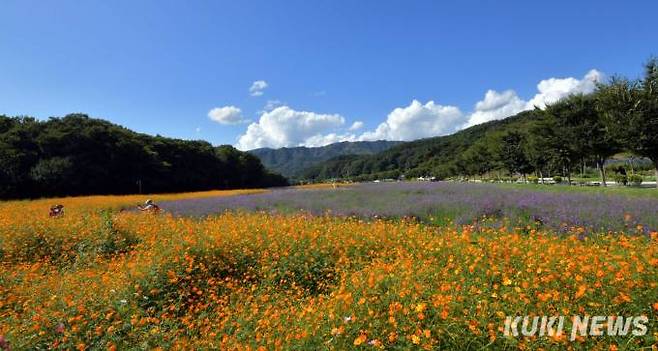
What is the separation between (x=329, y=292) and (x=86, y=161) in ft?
135

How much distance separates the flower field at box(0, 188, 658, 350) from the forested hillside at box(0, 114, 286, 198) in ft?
103

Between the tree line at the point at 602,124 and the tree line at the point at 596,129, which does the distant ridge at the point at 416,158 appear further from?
the tree line at the point at 602,124

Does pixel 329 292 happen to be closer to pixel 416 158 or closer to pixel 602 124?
pixel 602 124

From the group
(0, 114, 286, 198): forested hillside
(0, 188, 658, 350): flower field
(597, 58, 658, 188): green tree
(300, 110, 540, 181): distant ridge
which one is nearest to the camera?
(0, 188, 658, 350): flower field

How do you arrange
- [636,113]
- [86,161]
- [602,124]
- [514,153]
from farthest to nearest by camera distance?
1. [514,153]
2. [86,161]
3. [602,124]
4. [636,113]

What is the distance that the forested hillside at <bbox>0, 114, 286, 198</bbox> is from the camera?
32219mm

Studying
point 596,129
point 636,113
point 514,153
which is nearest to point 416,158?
point 514,153

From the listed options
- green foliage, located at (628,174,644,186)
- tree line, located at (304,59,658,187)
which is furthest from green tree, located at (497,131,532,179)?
green foliage, located at (628,174,644,186)

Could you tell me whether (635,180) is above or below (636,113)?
below

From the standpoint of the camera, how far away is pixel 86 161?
37406 millimetres

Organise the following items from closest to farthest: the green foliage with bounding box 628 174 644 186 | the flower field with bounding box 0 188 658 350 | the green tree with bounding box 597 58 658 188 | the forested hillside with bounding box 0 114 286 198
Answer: the flower field with bounding box 0 188 658 350, the green tree with bounding box 597 58 658 188, the green foliage with bounding box 628 174 644 186, the forested hillside with bounding box 0 114 286 198

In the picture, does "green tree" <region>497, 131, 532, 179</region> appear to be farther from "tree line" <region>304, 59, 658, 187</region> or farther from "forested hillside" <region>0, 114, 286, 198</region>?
"forested hillside" <region>0, 114, 286, 198</region>

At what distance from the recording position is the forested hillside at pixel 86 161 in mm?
32219

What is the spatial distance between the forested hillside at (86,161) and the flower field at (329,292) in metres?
31.3
